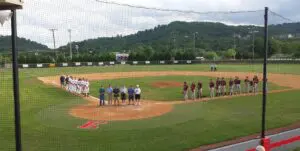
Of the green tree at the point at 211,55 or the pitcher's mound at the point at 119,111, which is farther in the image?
the green tree at the point at 211,55

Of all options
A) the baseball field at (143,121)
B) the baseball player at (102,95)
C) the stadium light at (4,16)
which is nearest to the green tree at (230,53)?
the baseball field at (143,121)

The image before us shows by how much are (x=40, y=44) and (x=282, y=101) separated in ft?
64.7

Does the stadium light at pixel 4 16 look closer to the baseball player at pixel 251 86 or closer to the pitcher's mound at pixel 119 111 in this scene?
the pitcher's mound at pixel 119 111

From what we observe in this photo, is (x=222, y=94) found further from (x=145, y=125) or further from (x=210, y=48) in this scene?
(x=210, y=48)

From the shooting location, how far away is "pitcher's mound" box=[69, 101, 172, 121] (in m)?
18.4

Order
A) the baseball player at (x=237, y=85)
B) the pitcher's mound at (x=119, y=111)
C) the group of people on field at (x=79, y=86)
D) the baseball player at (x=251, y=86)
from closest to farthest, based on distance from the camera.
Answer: the pitcher's mound at (x=119, y=111) < the group of people on field at (x=79, y=86) < the baseball player at (x=237, y=85) < the baseball player at (x=251, y=86)

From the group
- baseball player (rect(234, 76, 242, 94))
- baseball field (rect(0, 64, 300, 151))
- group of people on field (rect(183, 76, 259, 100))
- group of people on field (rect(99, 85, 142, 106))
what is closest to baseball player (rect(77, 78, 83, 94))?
baseball field (rect(0, 64, 300, 151))

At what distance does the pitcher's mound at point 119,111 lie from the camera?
60.4 feet

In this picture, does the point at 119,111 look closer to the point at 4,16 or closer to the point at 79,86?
the point at 79,86

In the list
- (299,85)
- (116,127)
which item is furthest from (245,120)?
(299,85)

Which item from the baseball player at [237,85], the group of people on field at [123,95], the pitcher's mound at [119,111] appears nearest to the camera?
the pitcher's mound at [119,111]

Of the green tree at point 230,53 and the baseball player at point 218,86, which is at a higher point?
the green tree at point 230,53

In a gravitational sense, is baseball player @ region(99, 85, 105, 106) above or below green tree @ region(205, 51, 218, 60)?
below

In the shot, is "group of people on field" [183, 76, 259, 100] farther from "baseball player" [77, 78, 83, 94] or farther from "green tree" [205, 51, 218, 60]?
"green tree" [205, 51, 218, 60]
